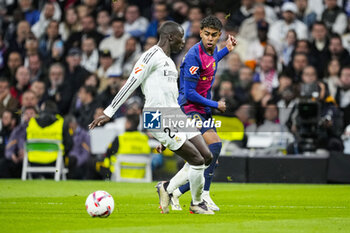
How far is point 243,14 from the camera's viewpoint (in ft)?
62.6

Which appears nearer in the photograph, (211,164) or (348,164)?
(211,164)

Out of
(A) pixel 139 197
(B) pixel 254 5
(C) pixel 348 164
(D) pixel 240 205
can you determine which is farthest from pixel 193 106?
(B) pixel 254 5

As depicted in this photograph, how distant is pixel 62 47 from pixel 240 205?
10897mm

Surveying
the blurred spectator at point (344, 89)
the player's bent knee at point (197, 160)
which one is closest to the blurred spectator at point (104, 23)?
the blurred spectator at point (344, 89)

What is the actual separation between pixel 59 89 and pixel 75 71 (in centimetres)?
64

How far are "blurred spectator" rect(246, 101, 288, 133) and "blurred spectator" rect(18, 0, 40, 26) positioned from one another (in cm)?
856

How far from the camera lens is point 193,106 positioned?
32.2ft

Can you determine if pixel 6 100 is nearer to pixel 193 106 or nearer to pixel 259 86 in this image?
pixel 259 86

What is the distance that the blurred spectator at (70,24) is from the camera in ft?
69.2

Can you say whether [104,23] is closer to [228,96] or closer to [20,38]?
[20,38]

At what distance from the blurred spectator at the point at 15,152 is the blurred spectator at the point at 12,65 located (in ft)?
9.81

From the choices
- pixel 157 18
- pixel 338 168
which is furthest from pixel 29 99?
pixel 338 168

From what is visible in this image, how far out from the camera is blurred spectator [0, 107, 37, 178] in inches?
697

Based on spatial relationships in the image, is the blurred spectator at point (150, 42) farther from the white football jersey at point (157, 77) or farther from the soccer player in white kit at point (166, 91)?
the white football jersey at point (157, 77)
